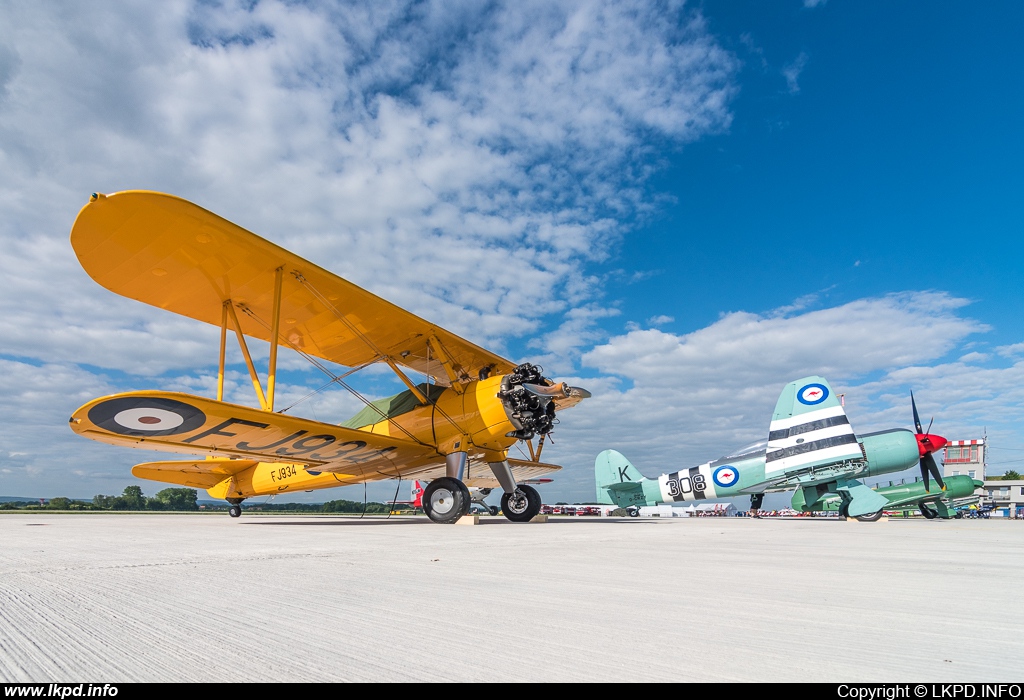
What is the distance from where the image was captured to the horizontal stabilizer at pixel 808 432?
59.7ft

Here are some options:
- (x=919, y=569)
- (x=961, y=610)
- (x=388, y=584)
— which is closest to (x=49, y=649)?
(x=388, y=584)

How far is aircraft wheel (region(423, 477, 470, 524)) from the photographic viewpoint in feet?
33.8

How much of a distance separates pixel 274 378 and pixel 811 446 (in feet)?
57.4

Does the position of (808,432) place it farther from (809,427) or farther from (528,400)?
(528,400)

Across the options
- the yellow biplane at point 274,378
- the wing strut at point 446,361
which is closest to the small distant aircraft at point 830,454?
the yellow biplane at point 274,378

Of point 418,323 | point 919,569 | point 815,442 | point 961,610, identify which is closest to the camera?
point 961,610

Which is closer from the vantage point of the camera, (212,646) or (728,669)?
(728,669)

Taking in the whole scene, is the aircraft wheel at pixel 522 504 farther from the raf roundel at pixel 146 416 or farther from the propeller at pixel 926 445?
the propeller at pixel 926 445

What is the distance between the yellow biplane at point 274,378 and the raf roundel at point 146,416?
23mm

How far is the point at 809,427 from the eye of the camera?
18891 mm

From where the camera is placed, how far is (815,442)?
18.7m

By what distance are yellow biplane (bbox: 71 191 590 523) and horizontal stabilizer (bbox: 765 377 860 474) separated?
1059 centimetres
